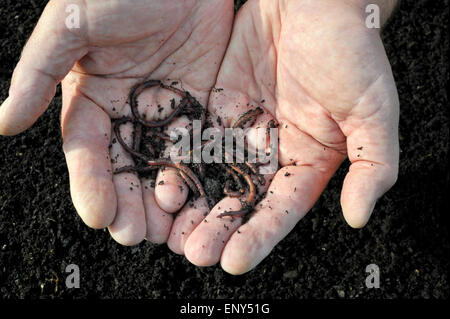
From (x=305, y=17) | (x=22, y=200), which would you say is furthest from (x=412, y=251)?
(x=22, y=200)

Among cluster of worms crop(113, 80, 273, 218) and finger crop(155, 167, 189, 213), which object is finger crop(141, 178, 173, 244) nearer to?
finger crop(155, 167, 189, 213)

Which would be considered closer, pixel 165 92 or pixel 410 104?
pixel 165 92

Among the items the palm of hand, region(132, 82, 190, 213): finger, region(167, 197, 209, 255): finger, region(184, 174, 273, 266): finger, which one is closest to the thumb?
the palm of hand

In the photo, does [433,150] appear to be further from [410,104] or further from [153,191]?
[153,191]

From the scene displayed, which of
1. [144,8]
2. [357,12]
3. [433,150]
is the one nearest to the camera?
[357,12]

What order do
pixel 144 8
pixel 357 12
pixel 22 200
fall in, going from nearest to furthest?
pixel 357 12 < pixel 144 8 < pixel 22 200
